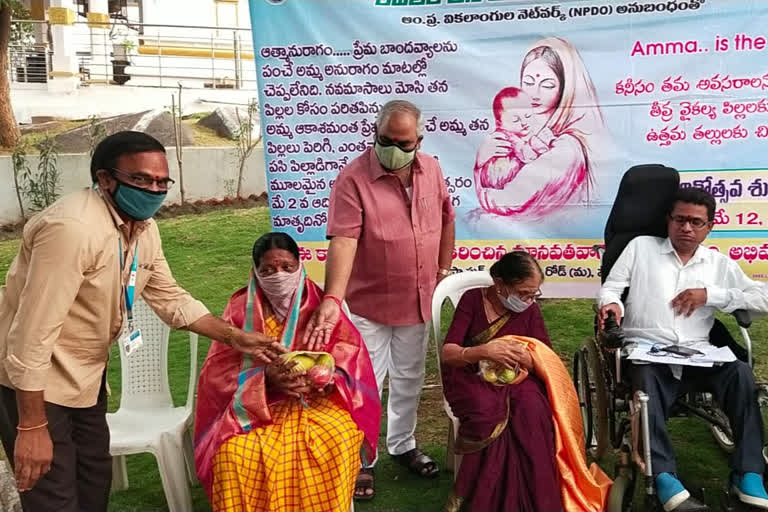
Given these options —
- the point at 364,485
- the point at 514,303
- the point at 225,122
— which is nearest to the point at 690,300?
the point at 514,303

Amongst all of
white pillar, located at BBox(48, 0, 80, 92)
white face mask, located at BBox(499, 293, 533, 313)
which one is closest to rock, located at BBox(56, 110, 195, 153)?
white pillar, located at BBox(48, 0, 80, 92)

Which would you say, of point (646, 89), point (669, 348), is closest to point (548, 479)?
point (669, 348)

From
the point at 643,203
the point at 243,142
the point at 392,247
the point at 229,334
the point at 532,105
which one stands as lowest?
the point at 229,334

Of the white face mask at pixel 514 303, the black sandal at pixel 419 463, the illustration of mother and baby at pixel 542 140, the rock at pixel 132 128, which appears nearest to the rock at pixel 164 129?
the rock at pixel 132 128

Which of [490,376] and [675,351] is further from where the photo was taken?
[675,351]

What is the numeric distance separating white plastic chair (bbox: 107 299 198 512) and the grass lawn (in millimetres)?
194

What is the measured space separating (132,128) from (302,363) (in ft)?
33.3

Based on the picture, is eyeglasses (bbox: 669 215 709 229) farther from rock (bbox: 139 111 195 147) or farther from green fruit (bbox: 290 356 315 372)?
rock (bbox: 139 111 195 147)

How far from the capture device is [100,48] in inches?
645

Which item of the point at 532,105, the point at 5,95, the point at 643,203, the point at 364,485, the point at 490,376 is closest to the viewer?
the point at 490,376

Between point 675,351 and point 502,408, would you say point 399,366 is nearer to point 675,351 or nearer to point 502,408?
point 502,408

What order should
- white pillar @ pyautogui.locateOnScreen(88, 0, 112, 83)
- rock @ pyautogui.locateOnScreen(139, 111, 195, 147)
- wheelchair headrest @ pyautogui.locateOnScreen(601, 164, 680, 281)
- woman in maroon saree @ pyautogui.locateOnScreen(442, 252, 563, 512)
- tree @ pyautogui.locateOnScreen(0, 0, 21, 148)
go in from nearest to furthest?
woman in maroon saree @ pyautogui.locateOnScreen(442, 252, 563, 512)
wheelchair headrest @ pyautogui.locateOnScreen(601, 164, 680, 281)
tree @ pyautogui.locateOnScreen(0, 0, 21, 148)
rock @ pyautogui.locateOnScreen(139, 111, 195, 147)
white pillar @ pyautogui.locateOnScreen(88, 0, 112, 83)

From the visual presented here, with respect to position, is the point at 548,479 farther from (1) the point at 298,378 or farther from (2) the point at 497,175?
(2) the point at 497,175

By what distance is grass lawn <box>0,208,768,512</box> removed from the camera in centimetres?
373
